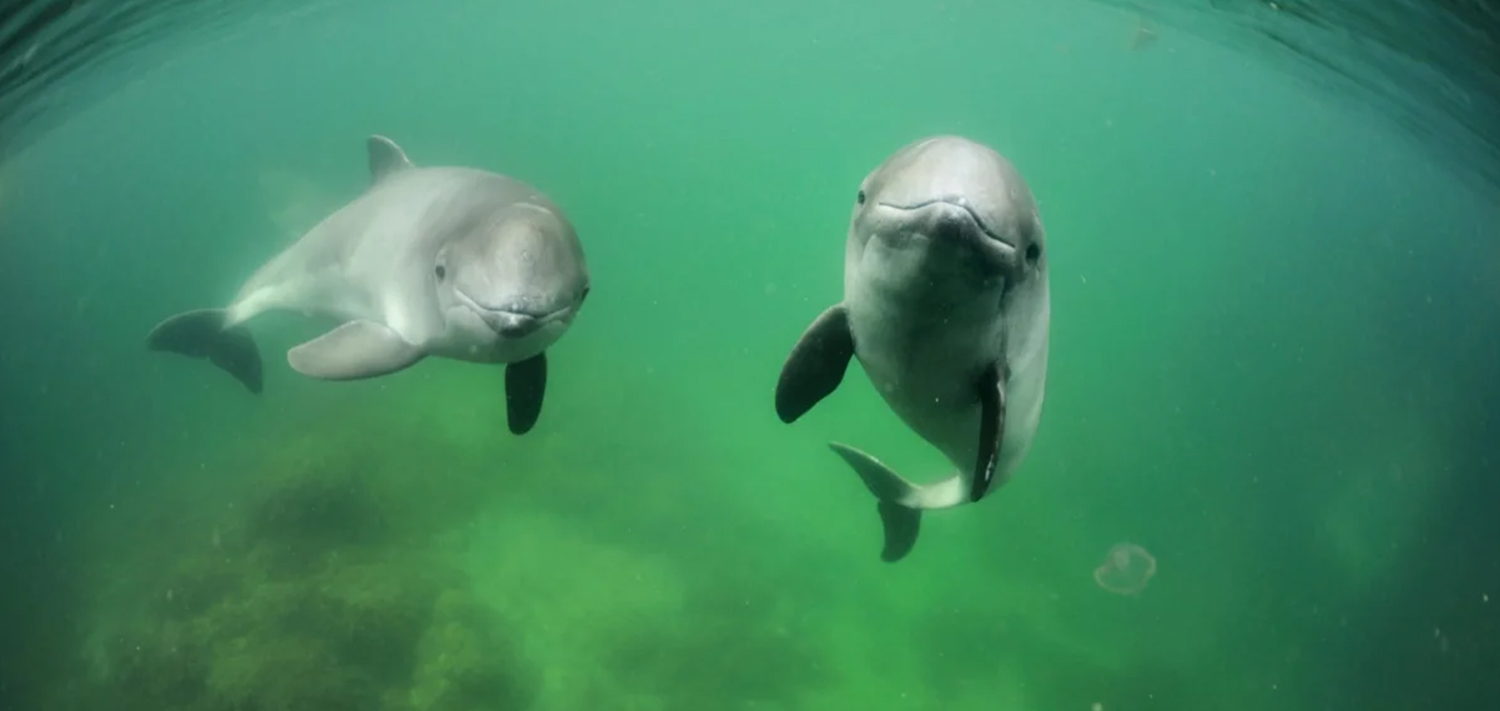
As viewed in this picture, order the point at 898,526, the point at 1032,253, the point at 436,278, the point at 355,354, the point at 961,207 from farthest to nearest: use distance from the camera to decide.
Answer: the point at 898,526
the point at 355,354
the point at 436,278
the point at 1032,253
the point at 961,207

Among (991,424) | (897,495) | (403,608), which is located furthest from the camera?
(403,608)

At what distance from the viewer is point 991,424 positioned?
3953 mm

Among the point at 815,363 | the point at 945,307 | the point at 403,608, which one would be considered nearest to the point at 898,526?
the point at 815,363

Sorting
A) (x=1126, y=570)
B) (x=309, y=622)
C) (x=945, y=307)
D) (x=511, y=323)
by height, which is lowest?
(x=1126, y=570)

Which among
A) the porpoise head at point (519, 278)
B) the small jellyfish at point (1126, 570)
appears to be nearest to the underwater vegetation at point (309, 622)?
the porpoise head at point (519, 278)

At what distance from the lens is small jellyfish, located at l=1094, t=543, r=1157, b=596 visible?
1808cm

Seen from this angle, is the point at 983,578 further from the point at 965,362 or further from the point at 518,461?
the point at 965,362

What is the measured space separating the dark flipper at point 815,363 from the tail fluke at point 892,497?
1.94 meters

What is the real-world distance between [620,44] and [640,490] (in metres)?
62.7

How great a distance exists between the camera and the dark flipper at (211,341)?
368 inches

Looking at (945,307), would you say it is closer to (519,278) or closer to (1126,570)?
(519,278)

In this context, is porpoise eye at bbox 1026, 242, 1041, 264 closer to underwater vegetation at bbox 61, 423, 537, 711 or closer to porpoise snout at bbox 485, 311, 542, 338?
porpoise snout at bbox 485, 311, 542, 338

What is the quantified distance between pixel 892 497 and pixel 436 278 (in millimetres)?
3888

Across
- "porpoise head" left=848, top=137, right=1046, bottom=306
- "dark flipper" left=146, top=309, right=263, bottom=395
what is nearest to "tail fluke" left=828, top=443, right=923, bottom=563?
"porpoise head" left=848, top=137, right=1046, bottom=306
